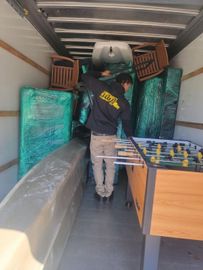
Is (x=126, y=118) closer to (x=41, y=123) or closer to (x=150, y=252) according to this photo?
(x=41, y=123)

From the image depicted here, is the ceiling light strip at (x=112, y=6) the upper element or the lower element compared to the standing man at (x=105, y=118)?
upper

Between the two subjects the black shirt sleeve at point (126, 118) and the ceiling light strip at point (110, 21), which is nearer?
the ceiling light strip at point (110, 21)

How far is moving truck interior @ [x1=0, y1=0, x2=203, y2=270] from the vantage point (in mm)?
1503

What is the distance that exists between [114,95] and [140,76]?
1.13m

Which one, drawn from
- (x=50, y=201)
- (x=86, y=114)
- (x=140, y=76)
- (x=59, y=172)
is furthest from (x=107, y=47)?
(x=50, y=201)

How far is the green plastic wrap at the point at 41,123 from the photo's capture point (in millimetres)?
3189

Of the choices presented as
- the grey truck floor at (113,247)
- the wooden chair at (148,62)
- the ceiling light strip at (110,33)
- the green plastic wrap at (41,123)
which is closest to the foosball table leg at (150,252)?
the grey truck floor at (113,247)

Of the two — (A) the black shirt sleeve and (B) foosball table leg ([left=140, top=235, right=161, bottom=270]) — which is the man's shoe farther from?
(B) foosball table leg ([left=140, top=235, right=161, bottom=270])

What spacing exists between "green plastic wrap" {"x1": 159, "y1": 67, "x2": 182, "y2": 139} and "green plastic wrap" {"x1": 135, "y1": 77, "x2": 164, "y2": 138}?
0.15m

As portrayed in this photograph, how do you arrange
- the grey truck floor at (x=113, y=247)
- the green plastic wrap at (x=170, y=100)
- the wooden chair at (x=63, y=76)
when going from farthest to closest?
1. the wooden chair at (x=63, y=76)
2. the green plastic wrap at (x=170, y=100)
3. the grey truck floor at (x=113, y=247)

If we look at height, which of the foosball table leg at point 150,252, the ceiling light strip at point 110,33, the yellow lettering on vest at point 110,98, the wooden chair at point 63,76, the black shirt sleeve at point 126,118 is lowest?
the foosball table leg at point 150,252

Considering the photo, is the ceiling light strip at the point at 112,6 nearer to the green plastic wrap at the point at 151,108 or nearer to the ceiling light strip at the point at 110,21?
the ceiling light strip at the point at 110,21

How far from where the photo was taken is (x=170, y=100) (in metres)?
3.87

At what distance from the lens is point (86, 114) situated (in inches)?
168
